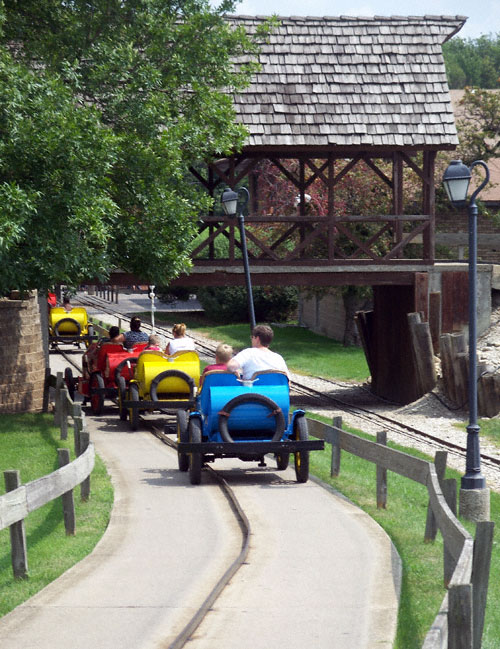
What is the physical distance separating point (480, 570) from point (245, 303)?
39.9 meters

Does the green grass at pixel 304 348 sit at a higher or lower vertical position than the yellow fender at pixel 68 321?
lower

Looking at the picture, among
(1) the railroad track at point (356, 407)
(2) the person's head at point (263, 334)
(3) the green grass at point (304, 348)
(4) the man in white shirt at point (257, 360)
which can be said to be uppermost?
(2) the person's head at point (263, 334)

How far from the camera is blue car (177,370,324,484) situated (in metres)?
12.1

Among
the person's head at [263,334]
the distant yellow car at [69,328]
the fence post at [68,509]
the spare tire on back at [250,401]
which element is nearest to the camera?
the fence post at [68,509]

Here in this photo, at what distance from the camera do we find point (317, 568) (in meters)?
8.52

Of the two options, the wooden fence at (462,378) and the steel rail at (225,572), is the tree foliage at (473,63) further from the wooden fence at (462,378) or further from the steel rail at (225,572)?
the steel rail at (225,572)

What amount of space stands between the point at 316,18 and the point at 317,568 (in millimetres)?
18858

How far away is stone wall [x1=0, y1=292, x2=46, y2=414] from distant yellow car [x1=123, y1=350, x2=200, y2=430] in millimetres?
3298

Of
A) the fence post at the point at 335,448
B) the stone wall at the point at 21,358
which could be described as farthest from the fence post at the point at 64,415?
the fence post at the point at 335,448

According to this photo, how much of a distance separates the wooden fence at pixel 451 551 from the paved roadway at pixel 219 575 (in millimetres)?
546

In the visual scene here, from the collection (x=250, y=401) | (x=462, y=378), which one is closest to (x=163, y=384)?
(x=250, y=401)

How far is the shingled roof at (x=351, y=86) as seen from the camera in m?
23.5

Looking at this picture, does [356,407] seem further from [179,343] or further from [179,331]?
[179,343]

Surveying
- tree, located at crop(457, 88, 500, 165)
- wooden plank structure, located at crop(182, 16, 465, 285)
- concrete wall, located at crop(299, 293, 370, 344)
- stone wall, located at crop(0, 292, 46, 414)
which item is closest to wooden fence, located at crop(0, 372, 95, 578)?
stone wall, located at crop(0, 292, 46, 414)
